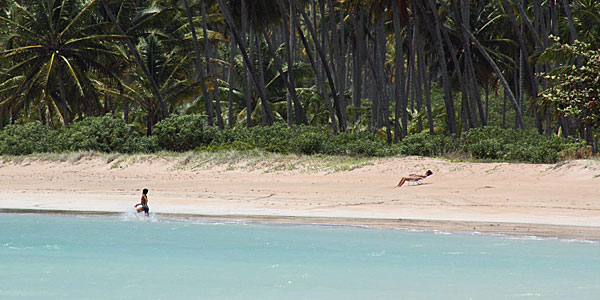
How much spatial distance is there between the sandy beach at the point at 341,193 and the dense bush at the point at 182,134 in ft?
7.96

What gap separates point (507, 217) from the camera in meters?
12.7

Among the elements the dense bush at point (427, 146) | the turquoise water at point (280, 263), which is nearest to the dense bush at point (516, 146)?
the dense bush at point (427, 146)

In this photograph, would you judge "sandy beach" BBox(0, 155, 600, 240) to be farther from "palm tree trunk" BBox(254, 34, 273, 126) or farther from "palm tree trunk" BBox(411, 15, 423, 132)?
"palm tree trunk" BBox(411, 15, 423, 132)

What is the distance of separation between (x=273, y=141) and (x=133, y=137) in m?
6.43

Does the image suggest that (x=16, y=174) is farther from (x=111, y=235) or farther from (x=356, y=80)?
(x=356, y=80)

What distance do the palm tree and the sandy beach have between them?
320 inches

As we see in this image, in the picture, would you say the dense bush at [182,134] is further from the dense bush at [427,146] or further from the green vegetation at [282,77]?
the dense bush at [427,146]

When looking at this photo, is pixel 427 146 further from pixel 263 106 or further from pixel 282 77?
pixel 282 77

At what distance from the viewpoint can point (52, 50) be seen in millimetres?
33406

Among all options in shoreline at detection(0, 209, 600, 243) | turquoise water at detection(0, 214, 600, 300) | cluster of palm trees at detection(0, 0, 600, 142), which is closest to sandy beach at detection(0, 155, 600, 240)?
shoreline at detection(0, 209, 600, 243)

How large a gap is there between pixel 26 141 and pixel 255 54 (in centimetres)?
1743

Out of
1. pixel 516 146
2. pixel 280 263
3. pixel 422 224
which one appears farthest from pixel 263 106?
pixel 280 263

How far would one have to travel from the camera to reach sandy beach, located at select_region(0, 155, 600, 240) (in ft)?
42.0

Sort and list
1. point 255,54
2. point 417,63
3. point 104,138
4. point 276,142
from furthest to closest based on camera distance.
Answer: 1. point 255,54
2. point 417,63
3. point 104,138
4. point 276,142
